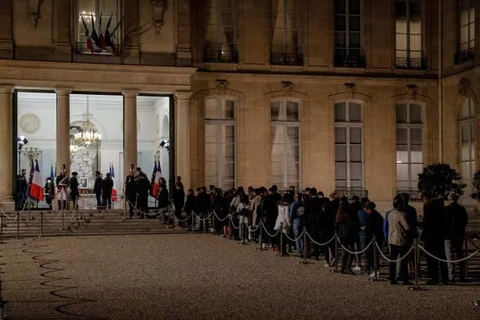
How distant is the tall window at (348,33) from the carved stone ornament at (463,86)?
3.25 m

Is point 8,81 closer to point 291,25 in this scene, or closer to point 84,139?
point 84,139

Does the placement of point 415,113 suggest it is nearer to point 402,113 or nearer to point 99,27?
point 402,113

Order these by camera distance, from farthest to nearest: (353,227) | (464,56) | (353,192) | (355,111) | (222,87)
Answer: (355,111) → (353,192) → (464,56) → (222,87) → (353,227)

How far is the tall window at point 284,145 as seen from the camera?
2836cm

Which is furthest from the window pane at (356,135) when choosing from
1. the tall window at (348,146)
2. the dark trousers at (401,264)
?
the dark trousers at (401,264)

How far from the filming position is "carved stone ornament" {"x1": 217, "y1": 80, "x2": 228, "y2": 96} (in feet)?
90.5

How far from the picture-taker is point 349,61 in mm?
28953

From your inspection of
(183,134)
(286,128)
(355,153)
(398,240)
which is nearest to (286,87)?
(286,128)

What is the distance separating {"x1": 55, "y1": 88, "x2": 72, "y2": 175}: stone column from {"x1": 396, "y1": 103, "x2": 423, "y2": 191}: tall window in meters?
11.0

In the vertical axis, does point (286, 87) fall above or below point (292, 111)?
above

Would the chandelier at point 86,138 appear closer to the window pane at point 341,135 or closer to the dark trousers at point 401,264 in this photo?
the window pane at point 341,135

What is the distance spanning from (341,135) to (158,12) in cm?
731

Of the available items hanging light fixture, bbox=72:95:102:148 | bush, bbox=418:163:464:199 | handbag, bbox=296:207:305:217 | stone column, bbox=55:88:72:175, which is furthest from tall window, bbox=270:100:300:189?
handbag, bbox=296:207:305:217

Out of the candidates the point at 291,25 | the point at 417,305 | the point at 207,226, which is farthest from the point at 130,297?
the point at 291,25
